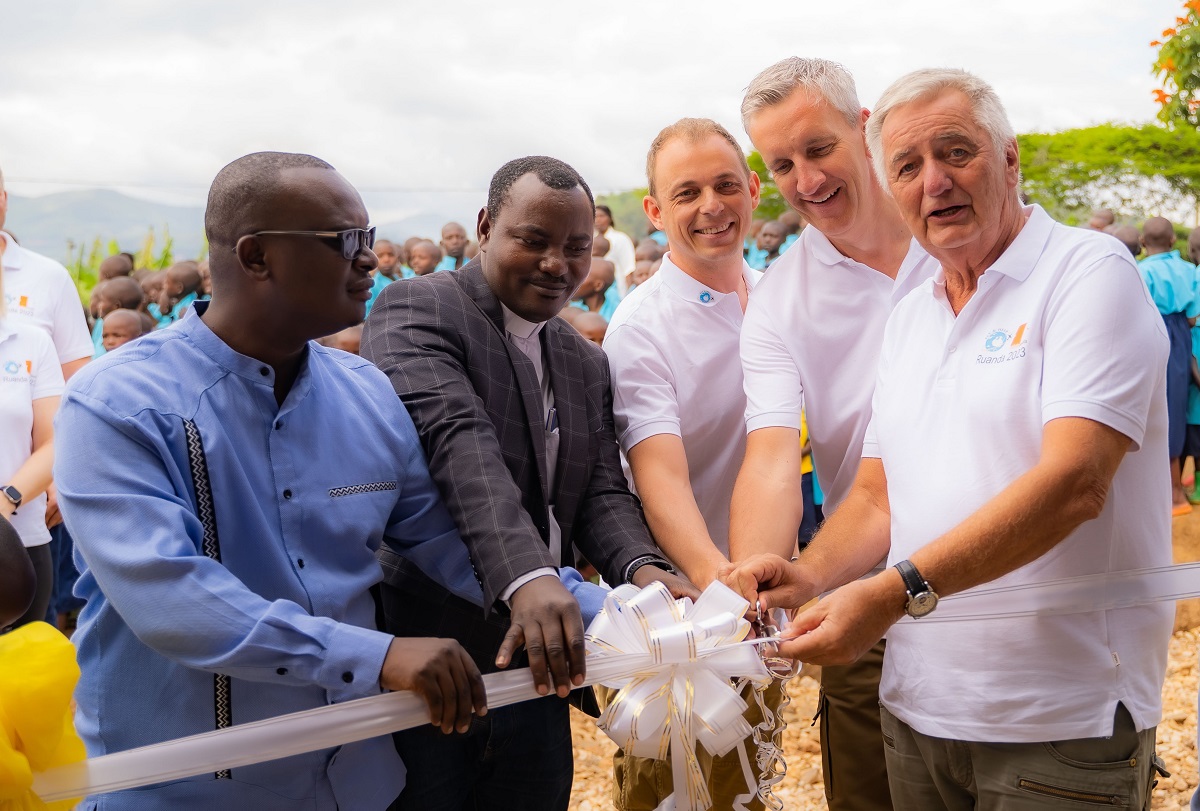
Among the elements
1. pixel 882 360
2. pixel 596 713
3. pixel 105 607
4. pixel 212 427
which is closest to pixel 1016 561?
pixel 882 360

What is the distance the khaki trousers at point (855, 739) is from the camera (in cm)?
337

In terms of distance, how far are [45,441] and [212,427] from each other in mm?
2984

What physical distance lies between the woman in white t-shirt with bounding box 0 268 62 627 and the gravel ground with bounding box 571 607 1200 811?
2523 mm

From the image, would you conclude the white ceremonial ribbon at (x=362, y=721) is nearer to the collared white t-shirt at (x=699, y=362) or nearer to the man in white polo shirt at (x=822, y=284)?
the man in white polo shirt at (x=822, y=284)

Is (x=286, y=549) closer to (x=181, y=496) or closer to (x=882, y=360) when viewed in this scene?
(x=181, y=496)

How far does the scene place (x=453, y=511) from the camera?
235cm

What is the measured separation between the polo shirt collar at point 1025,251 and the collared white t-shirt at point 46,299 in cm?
400

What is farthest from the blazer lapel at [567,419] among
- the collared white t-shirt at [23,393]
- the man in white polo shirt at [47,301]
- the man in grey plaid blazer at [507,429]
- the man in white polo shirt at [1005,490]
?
the man in white polo shirt at [47,301]

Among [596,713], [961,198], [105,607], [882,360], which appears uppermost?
[961,198]

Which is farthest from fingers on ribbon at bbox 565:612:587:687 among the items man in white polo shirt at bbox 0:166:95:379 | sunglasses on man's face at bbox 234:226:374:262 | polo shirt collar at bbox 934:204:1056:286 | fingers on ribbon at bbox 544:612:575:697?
man in white polo shirt at bbox 0:166:95:379

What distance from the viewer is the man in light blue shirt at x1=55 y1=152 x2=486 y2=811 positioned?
1.87 metres

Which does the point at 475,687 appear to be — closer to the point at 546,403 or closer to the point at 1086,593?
the point at 546,403

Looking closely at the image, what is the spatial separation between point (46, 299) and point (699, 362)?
3.19 m

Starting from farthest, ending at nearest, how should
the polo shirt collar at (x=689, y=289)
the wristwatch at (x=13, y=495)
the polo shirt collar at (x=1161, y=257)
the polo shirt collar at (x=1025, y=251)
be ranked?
the polo shirt collar at (x=1161, y=257), the wristwatch at (x=13, y=495), the polo shirt collar at (x=689, y=289), the polo shirt collar at (x=1025, y=251)
